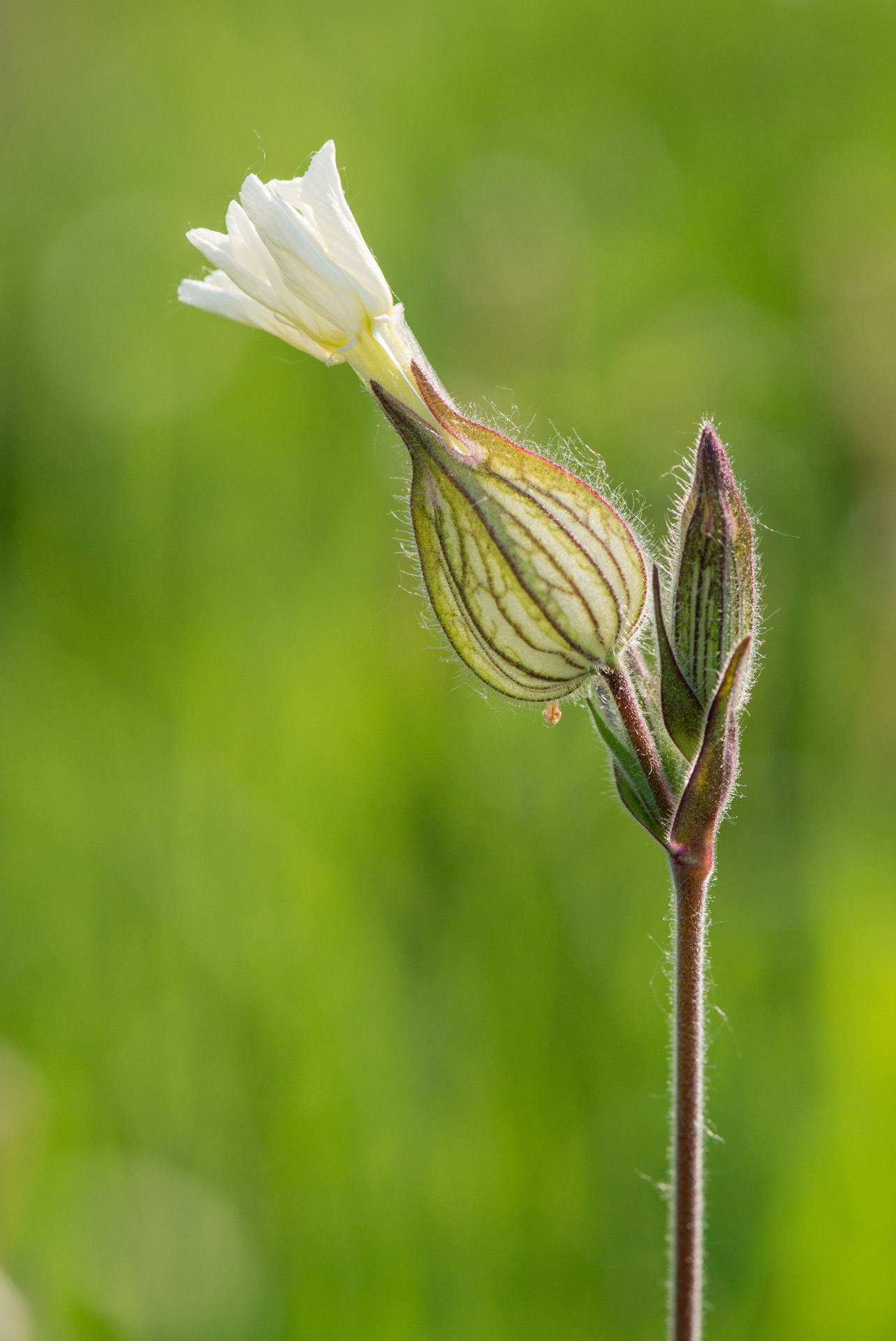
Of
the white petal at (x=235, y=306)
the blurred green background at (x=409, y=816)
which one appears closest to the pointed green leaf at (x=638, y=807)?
the white petal at (x=235, y=306)

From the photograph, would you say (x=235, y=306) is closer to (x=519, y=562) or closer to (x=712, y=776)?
(x=519, y=562)

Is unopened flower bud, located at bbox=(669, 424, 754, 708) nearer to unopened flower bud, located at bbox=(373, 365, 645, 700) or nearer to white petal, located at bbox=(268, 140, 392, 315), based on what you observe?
unopened flower bud, located at bbox=(373, 365, 645, 700)

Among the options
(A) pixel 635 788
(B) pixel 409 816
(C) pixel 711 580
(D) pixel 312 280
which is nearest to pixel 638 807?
(A) pixel 635 788

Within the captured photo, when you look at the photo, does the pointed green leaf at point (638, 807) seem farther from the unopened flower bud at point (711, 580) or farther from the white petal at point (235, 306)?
the white petal at point (235, 306)

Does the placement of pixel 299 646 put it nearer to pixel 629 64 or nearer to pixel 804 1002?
pixel 804 1002

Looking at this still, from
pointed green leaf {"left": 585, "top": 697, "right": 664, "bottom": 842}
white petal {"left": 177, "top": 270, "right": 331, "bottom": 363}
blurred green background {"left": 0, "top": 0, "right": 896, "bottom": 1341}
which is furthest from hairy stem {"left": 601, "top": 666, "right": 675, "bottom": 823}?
blurred green background {"left": 0, "top": 0, "right": 896, "bottom": 1341}

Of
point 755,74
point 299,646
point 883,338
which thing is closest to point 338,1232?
point 299,646
